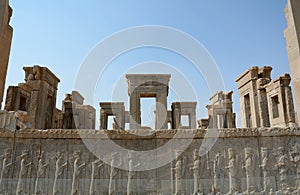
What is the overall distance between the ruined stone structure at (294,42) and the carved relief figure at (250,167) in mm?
2200

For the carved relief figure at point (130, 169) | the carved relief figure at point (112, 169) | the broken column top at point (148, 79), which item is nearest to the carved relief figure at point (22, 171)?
the carved relief figure at point (112, 169)

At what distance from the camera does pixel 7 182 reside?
5738 millimetres

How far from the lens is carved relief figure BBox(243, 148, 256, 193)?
573cm

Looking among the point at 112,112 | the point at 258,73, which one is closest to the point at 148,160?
the point at 112,112

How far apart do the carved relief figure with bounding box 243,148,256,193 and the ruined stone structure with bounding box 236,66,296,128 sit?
7200mm

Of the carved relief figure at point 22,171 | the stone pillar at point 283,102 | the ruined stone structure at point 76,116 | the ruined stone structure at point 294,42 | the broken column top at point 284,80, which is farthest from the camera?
the ruined stone structure at point 76,116

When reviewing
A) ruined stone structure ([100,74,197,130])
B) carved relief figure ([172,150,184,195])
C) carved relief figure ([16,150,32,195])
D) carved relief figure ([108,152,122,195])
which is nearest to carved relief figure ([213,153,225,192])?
carved relief figure ([172,150,184,195])

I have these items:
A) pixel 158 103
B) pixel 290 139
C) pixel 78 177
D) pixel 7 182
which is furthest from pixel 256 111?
pixel 7 182

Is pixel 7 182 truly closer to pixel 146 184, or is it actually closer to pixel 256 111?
pixel 146 184

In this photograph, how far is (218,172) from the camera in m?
5.86

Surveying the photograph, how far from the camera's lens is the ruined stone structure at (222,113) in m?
15.4

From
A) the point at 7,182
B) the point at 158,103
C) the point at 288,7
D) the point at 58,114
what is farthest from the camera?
→ the point at 58,114

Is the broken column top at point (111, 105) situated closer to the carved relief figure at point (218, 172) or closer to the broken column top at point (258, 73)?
the broken column top at point (258, 73)

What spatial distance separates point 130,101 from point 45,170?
7.85 metres
